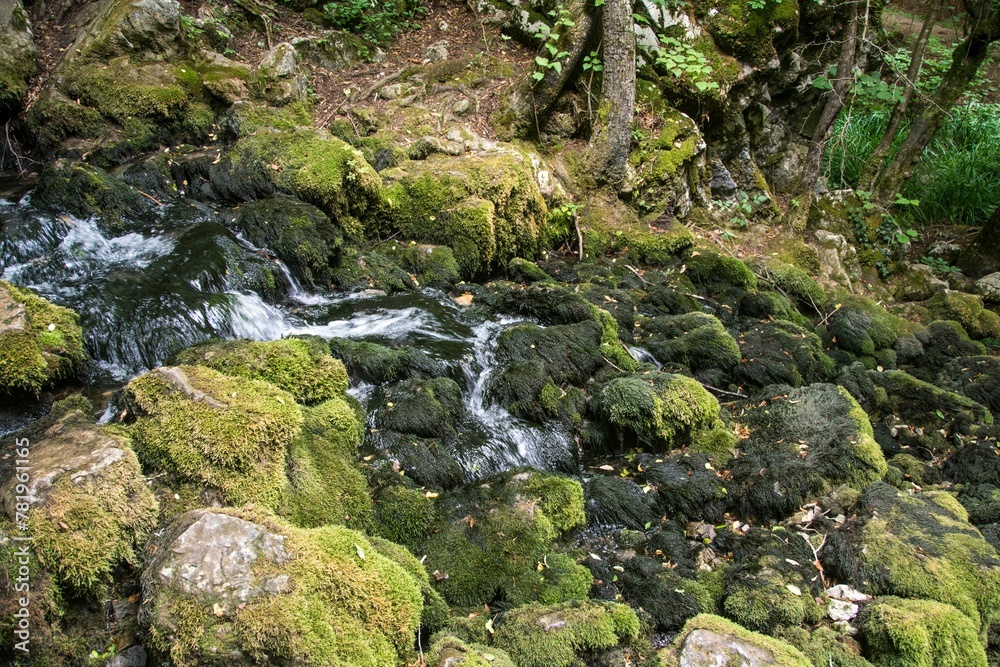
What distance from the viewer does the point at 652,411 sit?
5.21m

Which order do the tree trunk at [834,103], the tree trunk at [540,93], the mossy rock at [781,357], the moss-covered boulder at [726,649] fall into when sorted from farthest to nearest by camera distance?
1. the tree trunk at [834,103]
2. the tree trunk at [540,93]
3. the mossy rock at [781,357]
4. the moss-covered boulder at [726,649]

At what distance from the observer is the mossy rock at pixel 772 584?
3.55 metres

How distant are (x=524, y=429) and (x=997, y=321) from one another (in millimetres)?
8234

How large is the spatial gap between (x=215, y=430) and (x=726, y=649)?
291 centimetres

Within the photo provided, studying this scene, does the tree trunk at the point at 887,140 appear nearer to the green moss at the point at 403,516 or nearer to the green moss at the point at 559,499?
the green moss at the point at 559,499

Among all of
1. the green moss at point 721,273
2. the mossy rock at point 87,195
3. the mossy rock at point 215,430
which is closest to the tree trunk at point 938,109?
the green moss at point 721,273

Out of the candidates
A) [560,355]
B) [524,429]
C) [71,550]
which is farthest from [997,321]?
[71,550]

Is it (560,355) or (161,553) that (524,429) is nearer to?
(560,355)

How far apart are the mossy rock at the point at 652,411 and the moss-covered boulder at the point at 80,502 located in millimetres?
3538

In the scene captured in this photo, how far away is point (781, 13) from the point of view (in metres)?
10.5

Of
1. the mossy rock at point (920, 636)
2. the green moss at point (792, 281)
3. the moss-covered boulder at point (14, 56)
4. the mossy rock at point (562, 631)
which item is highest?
the moss-covered boulder at point (14, 56)

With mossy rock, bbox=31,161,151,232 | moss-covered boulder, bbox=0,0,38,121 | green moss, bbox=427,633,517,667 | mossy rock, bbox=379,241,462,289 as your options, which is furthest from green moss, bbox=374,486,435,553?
moss-covered boulder, bbox=0,0,38,121

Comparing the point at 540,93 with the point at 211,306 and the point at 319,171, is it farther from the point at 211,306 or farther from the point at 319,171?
the point at 211,306

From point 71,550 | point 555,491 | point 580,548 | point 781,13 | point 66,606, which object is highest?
point 781,13
